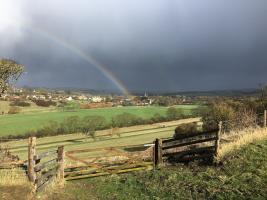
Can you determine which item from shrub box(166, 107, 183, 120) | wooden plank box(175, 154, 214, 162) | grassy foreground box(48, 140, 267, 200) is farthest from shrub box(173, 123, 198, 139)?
grassy foreground box(48, 140, 267, 200)

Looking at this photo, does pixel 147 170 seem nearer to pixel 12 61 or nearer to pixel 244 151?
pixel 244 151

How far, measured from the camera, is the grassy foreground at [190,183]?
1433 centimetres

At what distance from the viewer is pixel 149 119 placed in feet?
405

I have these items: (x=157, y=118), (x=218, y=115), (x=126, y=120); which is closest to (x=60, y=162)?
(x=218, y=115)

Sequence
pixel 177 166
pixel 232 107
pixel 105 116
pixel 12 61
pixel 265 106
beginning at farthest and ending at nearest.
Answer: pixel 105 116
pixel 232 107
pixel 265 106
pixel 12 61
pixel 177 166

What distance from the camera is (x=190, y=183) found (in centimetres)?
1567

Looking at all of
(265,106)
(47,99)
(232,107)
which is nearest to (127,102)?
(47,99)

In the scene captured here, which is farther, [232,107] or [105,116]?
[105,116]

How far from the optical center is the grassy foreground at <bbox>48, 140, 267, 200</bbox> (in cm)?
1433

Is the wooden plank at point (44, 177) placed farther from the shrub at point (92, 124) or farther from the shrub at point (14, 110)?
the shrub at point (14, 110)

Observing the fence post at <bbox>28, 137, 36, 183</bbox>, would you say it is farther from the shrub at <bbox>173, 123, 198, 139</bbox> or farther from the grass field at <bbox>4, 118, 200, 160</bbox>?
the grass field at <bbox>4, 118, 200, 160</bbox>

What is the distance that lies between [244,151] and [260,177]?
4.09m

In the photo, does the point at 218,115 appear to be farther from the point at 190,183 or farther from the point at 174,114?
the point at 174,114

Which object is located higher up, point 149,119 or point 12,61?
point 12,61
